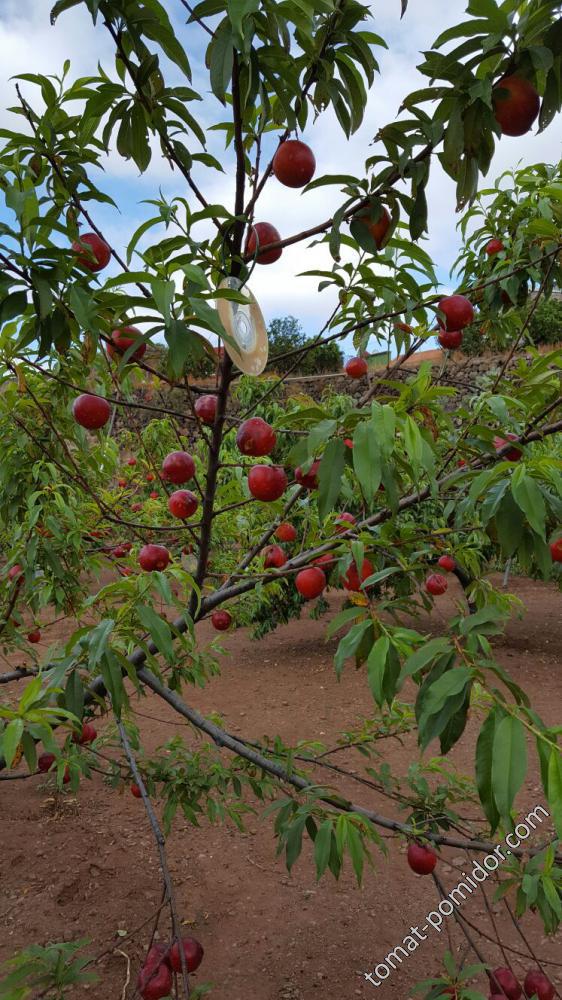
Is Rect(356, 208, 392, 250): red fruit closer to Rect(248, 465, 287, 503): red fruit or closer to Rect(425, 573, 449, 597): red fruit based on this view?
Rect(248, 465, 287, 503): red fruit

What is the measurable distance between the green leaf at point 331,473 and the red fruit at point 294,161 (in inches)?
21.0

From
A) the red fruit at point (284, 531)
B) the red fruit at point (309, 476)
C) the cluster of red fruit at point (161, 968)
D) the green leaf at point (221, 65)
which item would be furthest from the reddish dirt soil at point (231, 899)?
the green leaf at point (221, 65)

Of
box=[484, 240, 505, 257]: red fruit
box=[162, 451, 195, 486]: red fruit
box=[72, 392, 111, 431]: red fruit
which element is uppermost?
box=[484, 240, 505, 257]: red fruit

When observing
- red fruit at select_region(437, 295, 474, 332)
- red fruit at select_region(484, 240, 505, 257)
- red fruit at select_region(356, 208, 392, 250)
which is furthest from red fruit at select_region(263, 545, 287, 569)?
red fruit at select_region(484, 240, 505, 257)

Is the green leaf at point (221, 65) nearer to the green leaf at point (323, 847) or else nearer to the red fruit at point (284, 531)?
the red fruit at point (284, 531)

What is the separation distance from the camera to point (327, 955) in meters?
2.36

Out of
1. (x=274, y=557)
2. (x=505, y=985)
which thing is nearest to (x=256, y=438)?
(x=274, y=557)

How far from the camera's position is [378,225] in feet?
3.92

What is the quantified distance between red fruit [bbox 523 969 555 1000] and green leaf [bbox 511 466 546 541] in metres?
1.26

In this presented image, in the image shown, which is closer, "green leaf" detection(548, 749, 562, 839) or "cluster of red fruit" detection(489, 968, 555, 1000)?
"green leaf" detection(548, 749, 562, 839)

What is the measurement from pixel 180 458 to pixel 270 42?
0.78 meters

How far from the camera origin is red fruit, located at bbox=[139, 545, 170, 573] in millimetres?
1498

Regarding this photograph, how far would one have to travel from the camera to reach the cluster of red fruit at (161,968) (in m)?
1.44

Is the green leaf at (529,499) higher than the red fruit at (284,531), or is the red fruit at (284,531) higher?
the green leaf at (529,499)
